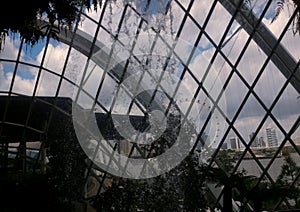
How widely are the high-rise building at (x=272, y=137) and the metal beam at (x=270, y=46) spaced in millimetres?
1218

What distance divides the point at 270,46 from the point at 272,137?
2.42 metres

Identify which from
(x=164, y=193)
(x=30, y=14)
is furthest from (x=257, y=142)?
(x=30, y=14)

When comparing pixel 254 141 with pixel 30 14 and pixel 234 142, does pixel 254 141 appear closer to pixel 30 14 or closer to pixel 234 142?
pixel 234 142

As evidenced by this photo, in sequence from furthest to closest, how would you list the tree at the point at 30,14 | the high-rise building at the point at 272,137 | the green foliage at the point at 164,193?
the high-rise building at the point at 272,137, the green foliage at the point at 164,193, the tree at the point at 30,14

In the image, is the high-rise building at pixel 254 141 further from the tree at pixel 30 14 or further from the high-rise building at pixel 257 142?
the tree at pixel 30 14

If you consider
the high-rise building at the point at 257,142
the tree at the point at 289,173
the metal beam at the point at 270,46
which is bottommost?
the tree at the point at 289,173

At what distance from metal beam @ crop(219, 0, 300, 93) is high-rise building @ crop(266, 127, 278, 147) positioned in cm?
122

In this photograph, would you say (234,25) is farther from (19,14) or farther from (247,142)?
(19,14)

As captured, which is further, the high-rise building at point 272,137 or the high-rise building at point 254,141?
the high-rise building at point 254,141

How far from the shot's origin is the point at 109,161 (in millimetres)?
10805

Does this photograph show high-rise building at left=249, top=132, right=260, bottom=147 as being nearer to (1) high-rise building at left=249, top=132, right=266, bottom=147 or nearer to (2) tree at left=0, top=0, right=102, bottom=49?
(1) high-rise building at left=249, top=132, right=266, bottom=147

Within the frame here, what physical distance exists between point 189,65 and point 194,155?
2.59 meters

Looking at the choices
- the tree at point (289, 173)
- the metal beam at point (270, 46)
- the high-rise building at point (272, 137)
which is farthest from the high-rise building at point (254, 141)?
the metal beam at point (270, 46)

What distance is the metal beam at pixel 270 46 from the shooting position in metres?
8.15
